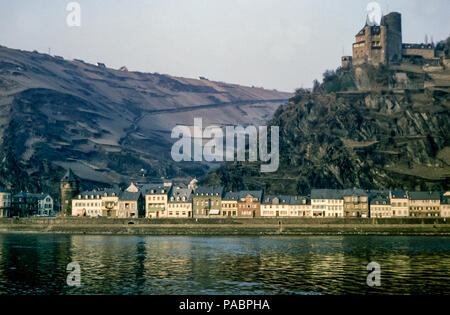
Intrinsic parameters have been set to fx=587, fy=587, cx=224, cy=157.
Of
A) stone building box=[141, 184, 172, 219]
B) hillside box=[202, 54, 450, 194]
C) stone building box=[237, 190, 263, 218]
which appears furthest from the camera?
hillside box=[202, 54, 450, 194]

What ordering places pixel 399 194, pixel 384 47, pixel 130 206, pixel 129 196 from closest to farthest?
pixel 399 194 < pixel 130 206 < pixel 129 196 < pixel 384 47

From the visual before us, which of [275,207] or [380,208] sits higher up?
[275,207]

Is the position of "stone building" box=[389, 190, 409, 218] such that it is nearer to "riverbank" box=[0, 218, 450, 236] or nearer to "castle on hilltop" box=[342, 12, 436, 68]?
"riverbank" box=[0, 218, 450, 236]

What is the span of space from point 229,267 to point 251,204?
62.2m

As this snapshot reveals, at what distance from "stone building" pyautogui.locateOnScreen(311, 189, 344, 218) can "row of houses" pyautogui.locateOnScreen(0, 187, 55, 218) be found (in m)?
66.2

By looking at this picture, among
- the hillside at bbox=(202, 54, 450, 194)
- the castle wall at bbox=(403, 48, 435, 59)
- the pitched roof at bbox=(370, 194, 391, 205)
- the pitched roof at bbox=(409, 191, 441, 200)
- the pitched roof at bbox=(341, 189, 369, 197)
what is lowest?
the pitched roof at bbox=(370, 194, 391, 205)

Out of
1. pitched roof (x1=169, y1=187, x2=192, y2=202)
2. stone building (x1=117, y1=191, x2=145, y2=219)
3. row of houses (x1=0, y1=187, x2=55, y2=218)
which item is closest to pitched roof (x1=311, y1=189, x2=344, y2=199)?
pitched roof (x1=169, y1=187, x2=192, y2=202)

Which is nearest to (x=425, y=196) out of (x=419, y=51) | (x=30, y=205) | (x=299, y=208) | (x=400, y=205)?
(x=400, y=205)

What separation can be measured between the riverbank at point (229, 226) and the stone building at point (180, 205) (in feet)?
44.3

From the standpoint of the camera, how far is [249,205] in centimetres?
11806

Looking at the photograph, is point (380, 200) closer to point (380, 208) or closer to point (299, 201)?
point (380, 208)

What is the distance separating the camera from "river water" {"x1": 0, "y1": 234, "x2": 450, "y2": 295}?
4450 centimetres

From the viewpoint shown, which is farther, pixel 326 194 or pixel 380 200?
pixel 326 194
